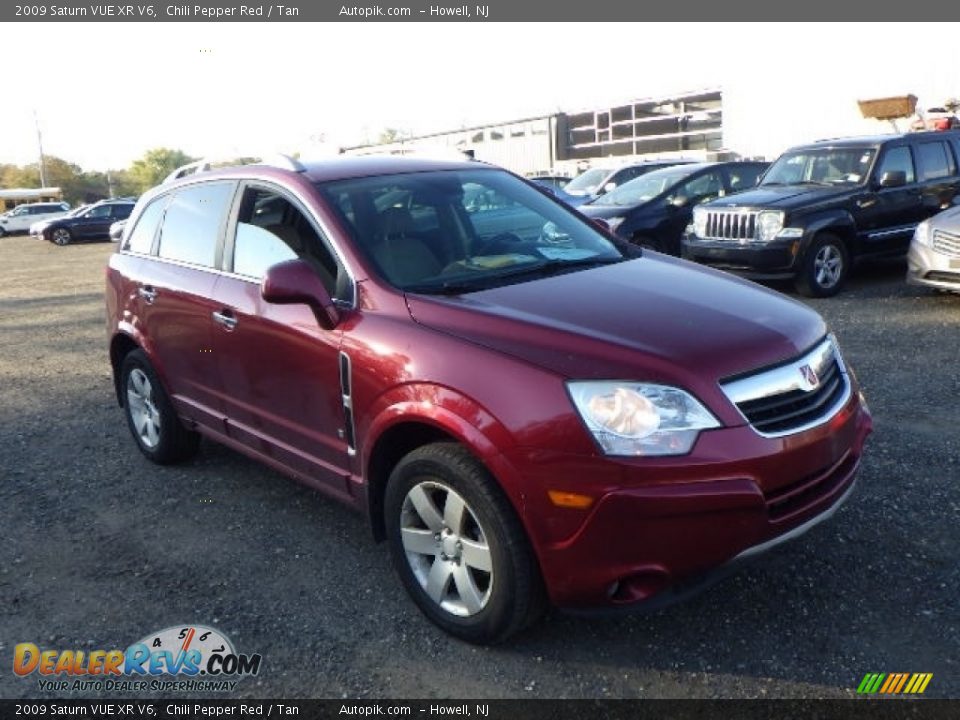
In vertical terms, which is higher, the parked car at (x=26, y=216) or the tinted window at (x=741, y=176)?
the tinted window at (x=741, y=176)

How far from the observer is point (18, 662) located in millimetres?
3238

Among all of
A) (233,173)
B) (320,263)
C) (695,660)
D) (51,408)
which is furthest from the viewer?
(51,408)

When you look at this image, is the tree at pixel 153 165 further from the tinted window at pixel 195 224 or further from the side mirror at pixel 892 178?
the tinted window at pixel 195 224

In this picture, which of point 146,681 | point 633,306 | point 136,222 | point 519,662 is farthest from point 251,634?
point 136,222

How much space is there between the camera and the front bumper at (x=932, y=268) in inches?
314

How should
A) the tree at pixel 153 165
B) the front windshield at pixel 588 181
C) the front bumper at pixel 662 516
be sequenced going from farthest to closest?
1. the tree at pixel 153 165
2. the front windshield at pixel 588 181
3. the front bumper at pixel 662 516

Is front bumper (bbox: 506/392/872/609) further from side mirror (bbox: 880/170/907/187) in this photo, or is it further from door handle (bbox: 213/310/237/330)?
side mirror (bbox: 880/170/907/187)

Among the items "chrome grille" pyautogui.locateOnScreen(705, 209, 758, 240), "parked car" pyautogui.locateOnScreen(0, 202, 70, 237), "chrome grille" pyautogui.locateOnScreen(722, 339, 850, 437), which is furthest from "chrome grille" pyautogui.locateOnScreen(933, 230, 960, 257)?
"parked car" pyautogui.locateOnScreen(0, 202, 70, 237)

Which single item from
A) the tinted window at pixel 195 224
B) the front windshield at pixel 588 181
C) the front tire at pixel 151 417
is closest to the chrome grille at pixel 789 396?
the tinted window at pixel 195 224

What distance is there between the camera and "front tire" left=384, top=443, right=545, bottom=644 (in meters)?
2.85

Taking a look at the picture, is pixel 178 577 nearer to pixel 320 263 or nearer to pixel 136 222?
pixel 320 263

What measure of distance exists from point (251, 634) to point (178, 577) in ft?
2.25

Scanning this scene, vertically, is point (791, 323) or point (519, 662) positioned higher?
point (791, 323)

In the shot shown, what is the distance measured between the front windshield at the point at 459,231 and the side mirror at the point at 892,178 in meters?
6.75
